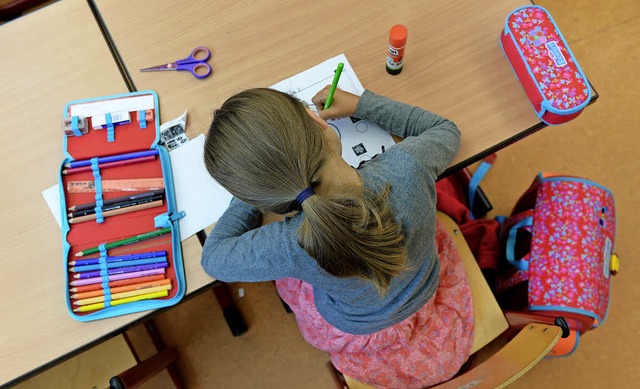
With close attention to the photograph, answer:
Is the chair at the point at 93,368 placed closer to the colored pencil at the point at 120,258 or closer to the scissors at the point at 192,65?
the colored pencil at the point at 120,258

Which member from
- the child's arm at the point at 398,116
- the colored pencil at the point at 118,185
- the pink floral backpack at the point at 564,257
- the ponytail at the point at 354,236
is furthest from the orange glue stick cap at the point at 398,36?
the pink floral backpack at the point at 564,257

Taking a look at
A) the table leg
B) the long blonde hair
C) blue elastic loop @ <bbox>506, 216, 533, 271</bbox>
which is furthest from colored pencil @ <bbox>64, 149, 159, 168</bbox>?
blue elastic loop @ <bbox>506, 216, 533, 271</bbox>

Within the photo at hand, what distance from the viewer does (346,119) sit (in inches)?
43.4

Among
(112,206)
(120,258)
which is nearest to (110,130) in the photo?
(112,206)

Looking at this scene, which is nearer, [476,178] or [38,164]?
[38,164]

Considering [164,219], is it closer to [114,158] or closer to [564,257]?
[114,158]

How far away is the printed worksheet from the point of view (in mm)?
1084

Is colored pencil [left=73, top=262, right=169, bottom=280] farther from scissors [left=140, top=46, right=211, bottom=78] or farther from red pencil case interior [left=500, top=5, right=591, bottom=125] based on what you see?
red pencil case interior [left=500, top=5, right=591, bottom=125]

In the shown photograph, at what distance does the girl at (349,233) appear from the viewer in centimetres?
75

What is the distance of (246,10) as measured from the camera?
1168 mm

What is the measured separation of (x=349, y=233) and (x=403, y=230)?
0.15 meters

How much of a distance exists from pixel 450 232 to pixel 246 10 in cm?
76

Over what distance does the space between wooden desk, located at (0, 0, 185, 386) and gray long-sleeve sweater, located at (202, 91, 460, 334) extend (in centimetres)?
27

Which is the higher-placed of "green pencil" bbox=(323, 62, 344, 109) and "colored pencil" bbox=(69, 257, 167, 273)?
"green pencil" bbox=(323, 62, 344, 109)
